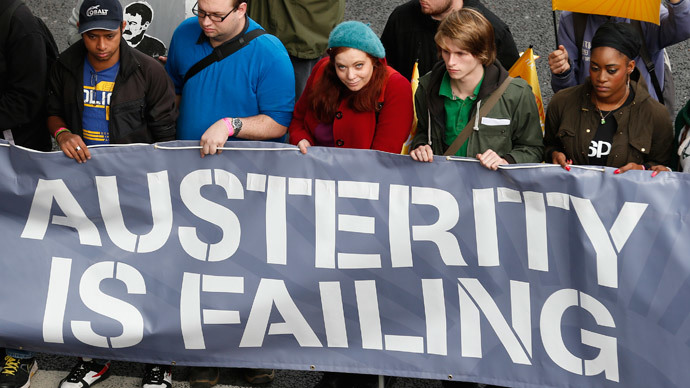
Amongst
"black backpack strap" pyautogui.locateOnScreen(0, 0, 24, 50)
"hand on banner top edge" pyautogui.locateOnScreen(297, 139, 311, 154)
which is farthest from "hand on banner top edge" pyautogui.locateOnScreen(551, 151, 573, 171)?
"black backpack strap" pyautogui.locateOnScreen(0, 0, 24, 50)

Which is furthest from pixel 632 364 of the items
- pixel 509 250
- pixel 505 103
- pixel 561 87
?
pixel 561 87

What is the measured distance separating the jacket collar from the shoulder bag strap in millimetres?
1689

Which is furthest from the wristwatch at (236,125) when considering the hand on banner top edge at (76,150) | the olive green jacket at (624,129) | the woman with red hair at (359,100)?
the olive green jacket at (624,129)

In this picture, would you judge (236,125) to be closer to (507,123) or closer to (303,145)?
(303,145)

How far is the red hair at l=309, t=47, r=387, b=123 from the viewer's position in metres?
4.41

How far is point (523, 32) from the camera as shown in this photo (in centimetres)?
840

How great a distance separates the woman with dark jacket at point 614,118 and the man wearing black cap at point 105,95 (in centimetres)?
208

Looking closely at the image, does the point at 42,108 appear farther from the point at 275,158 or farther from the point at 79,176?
the point at 275,158

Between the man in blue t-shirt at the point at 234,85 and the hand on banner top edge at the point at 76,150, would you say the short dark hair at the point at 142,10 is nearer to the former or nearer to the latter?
the man in blue t-shirt at the point at 234,85

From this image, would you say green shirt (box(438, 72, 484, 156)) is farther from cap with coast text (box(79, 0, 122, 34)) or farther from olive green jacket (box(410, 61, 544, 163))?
cap with coast text (box(79, 0, 122, 34))

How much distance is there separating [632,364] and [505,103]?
133 centimetres

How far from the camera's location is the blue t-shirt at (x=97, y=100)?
15.2 ft

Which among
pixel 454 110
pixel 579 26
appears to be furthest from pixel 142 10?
pixel 579 26

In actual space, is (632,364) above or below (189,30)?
below
